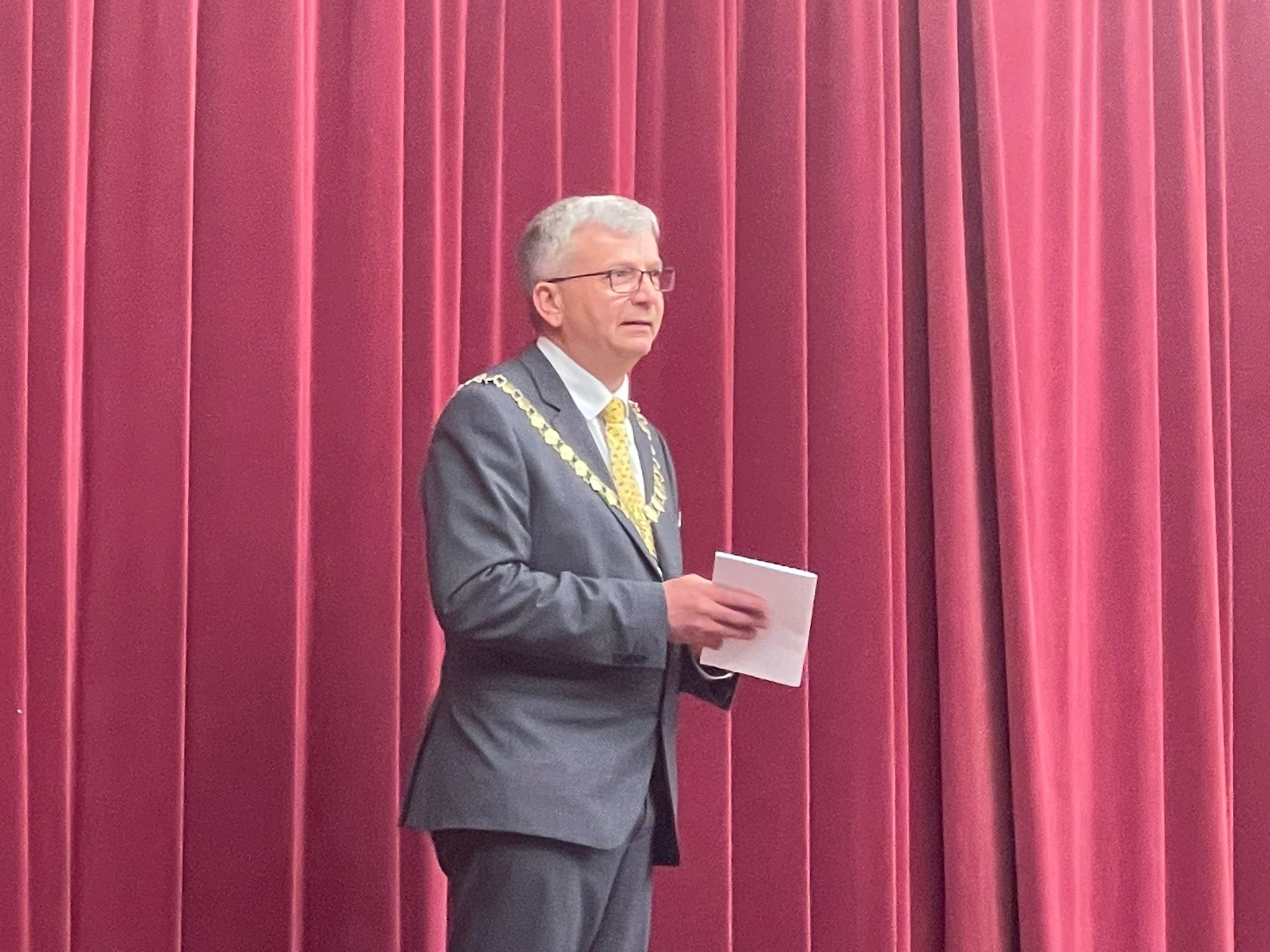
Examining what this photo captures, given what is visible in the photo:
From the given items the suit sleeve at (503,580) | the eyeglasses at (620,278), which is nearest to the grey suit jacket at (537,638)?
the suit sleeve at (503,580)

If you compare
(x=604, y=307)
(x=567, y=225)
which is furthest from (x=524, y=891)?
(x=567, y=225)

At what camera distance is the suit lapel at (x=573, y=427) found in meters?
1.71

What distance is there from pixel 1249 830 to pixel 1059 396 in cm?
95

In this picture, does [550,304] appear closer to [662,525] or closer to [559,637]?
[662,525]

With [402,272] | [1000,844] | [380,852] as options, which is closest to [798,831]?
[1000,844]

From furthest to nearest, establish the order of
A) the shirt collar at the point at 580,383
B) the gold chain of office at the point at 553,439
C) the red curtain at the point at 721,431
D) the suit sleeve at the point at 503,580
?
the red curtain at the point at 721,431, the shirt collar at the point at 580,383, the gold chain of office at the point at 553,439, the suit sleeve at the point at 503,580

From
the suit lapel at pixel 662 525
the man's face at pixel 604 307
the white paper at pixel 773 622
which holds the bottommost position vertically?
the white paper at pixel 773 622

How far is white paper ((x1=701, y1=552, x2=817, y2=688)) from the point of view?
1.66 metres

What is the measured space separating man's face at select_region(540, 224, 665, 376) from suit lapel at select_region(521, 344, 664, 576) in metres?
0.06

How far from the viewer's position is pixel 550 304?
71.1 inches

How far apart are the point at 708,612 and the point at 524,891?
347mm

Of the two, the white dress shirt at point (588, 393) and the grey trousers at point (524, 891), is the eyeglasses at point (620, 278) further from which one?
the grey trousers at point (524, 891)

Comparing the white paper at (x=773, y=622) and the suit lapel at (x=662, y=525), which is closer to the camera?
the white paper at (x=773, y=622)

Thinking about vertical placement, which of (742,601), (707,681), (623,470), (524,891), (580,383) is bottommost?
(524,891)
